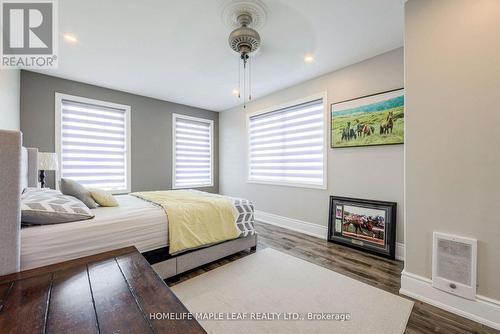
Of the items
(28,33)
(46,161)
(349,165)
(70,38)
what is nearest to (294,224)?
(349,165)

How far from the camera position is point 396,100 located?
8.58 ft

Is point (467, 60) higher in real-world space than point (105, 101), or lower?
lower

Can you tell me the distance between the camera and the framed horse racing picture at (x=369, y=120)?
8.55 ft

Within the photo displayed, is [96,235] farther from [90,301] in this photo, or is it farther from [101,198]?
[90,301]

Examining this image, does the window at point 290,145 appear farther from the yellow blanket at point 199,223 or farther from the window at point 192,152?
the yellow blanket at point 199,223

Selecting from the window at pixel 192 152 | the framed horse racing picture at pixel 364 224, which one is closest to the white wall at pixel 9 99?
the window at pixel 192 152

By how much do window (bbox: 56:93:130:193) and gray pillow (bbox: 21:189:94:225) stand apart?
87.5 inches

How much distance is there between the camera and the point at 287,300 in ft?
5.96

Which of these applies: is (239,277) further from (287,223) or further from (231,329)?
(287,223)

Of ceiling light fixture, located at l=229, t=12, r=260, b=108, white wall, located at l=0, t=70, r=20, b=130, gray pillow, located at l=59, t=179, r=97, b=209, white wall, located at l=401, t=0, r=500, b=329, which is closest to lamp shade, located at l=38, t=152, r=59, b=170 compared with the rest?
white wall, located at l=0, t=70, r=20, b=130

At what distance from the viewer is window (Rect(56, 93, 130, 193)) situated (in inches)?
137

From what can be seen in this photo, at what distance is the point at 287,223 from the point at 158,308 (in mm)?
3203

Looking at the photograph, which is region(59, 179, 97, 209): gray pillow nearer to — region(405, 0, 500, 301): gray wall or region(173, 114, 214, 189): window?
region(173, 114, 214, 189): window

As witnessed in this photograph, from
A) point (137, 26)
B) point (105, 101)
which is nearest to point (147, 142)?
point (105, 101)
